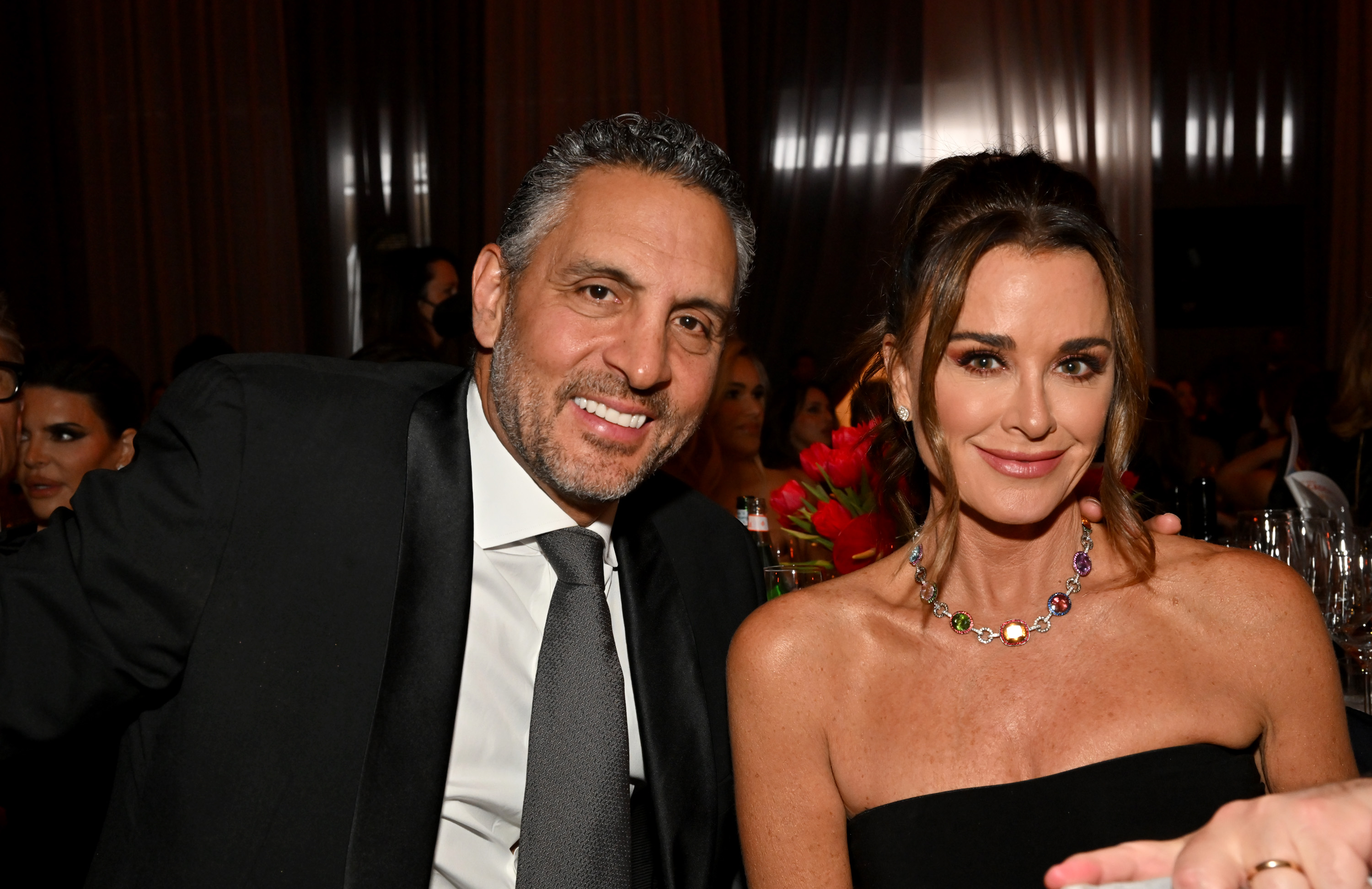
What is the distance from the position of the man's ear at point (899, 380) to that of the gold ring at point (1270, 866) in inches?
39.5

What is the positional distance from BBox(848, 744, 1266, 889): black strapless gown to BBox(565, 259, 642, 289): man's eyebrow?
88cm

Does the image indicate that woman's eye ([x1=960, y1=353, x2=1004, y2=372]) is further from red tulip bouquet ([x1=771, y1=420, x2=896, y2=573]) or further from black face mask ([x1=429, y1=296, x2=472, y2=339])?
black face mask ([x1=429, y1=296, x2=472, y2=339])

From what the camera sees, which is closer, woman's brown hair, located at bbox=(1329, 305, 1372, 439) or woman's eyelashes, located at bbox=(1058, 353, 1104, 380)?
woman's eyelashes, located at bbox=(1058, 353, 1104, 380)

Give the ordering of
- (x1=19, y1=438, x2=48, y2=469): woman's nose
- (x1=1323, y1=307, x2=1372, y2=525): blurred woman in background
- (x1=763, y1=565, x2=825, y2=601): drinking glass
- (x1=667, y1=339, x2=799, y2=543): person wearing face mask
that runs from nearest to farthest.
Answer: (x1=763, y1=565, x2=825, y2=601): drinking glass, (x1=19, y1=438, x2=48, y2=469): woman's nose, (x1=1323, y1=307, x2=1372, y2=525): blurred woman in background, (x1=667, y1=339, x2=799, y2=543): person wearing face mask

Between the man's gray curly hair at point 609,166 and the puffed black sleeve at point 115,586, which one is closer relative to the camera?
the puffed black sleeve at point 115,586

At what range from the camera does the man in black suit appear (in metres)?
1.45

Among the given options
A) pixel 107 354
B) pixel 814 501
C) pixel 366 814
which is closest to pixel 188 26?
pixel 107 354

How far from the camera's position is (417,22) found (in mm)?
8703

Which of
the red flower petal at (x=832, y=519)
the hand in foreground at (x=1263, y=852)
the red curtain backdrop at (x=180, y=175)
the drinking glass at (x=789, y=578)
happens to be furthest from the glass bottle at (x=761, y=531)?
the red curtain backdrop at (x=180, y=175)

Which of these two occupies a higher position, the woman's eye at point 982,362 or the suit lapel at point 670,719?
the woman's eye at point 982,362

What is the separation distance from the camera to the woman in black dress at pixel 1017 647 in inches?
63.4

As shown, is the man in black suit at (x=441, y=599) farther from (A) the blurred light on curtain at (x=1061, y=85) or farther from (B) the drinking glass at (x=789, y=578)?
(A) the blurred light on curtain at (x=1061, y=85)

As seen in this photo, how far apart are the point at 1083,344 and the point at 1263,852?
0.95m

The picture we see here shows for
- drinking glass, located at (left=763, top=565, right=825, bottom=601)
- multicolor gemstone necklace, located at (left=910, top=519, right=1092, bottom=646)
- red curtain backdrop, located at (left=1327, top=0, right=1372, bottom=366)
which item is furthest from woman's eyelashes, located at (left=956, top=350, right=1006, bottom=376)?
red curtain backdrop, located at (left=1327, top=0, right=1372, bottom=366)
